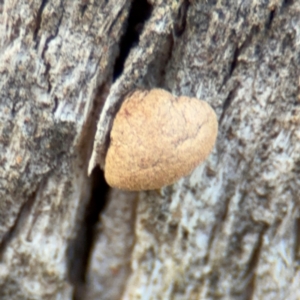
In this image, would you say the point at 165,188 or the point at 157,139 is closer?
the point at 157,139

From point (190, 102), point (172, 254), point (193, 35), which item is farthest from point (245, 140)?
point (172, 254)

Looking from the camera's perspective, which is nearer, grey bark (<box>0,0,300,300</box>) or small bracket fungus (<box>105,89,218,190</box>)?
small bracket fungus (<box>105,89,218,190</box>)

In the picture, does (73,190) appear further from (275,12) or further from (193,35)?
(275,12)

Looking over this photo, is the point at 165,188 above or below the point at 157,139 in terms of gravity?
below

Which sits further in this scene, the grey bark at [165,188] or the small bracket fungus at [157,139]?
the grey bark at [165,188]
